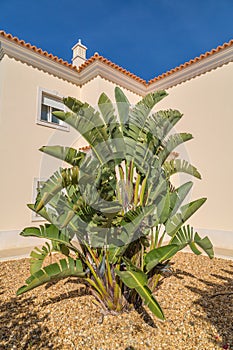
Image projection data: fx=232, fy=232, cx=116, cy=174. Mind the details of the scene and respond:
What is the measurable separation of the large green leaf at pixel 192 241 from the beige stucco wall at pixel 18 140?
703 cm

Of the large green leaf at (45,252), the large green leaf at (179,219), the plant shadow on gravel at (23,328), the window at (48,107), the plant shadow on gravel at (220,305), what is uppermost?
the window at (48,107)

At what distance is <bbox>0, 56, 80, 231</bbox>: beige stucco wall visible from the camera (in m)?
9.02

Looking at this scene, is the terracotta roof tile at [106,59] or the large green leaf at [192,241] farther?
the terracotta roof tile at [106,59]

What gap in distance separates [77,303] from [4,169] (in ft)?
21.1

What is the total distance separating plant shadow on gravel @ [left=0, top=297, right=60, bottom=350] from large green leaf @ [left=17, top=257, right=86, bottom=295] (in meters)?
0.69

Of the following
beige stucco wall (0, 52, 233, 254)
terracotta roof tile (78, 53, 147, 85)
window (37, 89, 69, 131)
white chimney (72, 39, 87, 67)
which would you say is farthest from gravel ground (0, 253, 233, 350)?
white chimney (72, 39, 87, 67)

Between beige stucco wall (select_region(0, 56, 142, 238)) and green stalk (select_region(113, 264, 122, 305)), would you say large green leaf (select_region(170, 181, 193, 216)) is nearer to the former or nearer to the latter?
green stalk (select_region(113, 264, 122, 305))

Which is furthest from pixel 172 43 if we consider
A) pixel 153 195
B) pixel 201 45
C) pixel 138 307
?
pixel 138 307

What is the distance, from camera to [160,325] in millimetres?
3674

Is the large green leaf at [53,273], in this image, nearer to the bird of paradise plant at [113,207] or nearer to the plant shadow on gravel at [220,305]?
the bird of paradise plant at [113,207]

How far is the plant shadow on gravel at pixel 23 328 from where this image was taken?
3.20m

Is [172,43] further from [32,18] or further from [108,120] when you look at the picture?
[108,120]

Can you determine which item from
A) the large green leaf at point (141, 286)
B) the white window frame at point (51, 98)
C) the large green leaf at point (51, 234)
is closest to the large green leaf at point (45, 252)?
the large green leaf at point (51, 234)

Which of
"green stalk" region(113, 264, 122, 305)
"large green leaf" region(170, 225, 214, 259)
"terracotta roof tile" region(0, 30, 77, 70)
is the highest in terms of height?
"terracotta roof tile" region(0, 30, 77, 70)
